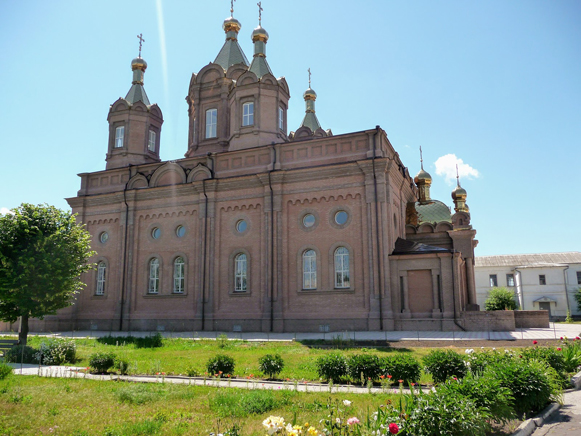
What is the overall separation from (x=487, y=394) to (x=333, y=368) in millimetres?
4141

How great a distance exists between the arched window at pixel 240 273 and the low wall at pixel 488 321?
11.1 meters

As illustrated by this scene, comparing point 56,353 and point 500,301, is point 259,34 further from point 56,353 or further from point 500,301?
point 500,301

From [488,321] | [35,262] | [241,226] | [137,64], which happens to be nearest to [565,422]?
[488,321]

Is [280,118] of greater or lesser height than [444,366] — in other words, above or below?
above

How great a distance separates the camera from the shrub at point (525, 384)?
24.5 feet

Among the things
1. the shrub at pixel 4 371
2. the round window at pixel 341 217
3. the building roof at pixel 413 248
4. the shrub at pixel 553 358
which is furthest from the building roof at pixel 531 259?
the shrub at pixel 4 371

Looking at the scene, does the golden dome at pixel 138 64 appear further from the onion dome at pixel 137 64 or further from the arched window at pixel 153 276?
the arched window at pixel 153 276

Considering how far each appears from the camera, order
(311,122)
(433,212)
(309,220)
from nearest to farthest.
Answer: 1. (309,220)
2. (433,212)
3. (311,122)

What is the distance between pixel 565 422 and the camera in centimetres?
723

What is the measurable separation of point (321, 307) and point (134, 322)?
36.7 ft

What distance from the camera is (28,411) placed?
307 inches

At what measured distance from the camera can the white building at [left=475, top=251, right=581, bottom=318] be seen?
2025 inches

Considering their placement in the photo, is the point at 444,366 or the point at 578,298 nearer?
the point at 444,366

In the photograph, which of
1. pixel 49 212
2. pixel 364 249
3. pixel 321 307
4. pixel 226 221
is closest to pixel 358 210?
pixel 364 249
